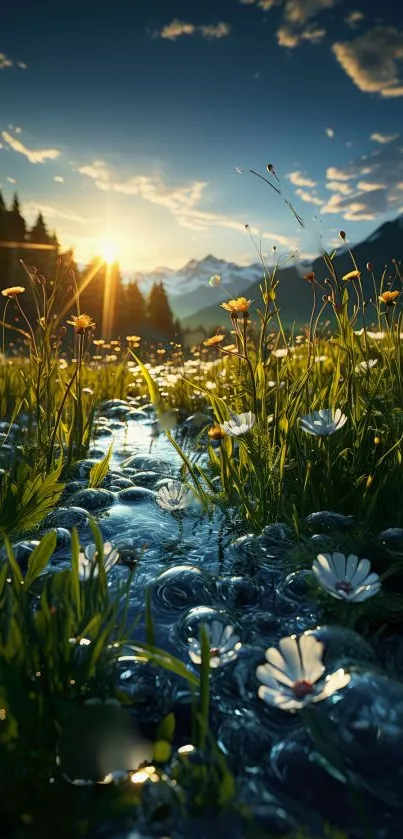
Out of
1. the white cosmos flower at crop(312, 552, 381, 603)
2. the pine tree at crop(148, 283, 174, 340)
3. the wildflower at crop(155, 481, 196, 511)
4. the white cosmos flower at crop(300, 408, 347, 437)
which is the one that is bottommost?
the wildflower at crop(155, 481, 196, 511)

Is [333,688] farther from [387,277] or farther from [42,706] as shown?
[387,277]

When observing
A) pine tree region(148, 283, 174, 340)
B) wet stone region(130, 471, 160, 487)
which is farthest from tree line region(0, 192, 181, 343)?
wet stone region(130, 471, 160, 487)

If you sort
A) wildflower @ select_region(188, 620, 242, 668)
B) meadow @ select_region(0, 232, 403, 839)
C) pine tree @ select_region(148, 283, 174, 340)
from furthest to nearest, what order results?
pine tree @ select_region(148, 283, 174, 340)
wildflower @ select_region(188, 620, 242, 668)
meadow @ select_region(0, 232, 403, 839)

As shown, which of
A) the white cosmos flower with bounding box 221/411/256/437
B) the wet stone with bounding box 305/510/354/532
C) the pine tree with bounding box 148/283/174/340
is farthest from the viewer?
the pine tree with bounding box 148/283/174/340

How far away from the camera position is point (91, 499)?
2.65m

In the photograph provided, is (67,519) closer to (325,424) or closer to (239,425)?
(239,425)

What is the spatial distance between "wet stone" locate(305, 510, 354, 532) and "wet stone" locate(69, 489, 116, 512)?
1020 millimetres

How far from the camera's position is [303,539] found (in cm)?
203

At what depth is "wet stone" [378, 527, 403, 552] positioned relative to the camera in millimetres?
1883

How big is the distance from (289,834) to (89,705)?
41cm

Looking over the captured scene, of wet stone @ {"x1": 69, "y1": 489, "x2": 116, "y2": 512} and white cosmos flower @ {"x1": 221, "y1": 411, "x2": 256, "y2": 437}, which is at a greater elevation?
white cosmos flower @ {"x1": 221, "y1": 411, "x2": 256, "y2": 437}

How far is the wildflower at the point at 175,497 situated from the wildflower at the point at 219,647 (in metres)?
1.12

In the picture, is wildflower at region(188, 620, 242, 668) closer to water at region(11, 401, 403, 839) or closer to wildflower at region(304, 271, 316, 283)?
water at region(11, 401, 403, 839)

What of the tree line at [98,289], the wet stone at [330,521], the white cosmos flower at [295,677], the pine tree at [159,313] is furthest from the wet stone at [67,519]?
the pine tree at [159,313]
